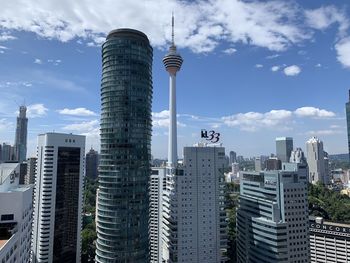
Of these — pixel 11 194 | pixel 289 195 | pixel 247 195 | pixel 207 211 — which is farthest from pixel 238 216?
pixel 11 194

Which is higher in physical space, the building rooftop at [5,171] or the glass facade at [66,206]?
the building rooftop at [5,171]

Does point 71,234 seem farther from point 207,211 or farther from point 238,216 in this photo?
point 238,216

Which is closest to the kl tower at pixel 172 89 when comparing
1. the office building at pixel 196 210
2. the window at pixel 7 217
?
the office building at pixel 196 210

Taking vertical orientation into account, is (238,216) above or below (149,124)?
below

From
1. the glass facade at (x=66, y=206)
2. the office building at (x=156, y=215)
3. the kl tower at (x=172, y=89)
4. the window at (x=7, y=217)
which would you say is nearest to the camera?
the window at (x=7, y=217)

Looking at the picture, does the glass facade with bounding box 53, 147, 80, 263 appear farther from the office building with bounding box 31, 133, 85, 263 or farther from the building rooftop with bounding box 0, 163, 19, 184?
the building rooftop with bounding box 0, 163, 19, 184

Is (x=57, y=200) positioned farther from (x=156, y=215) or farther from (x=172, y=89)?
(x=172, y=89)

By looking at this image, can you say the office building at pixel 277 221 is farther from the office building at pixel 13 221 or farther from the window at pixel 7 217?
the window at pixel 7 217
